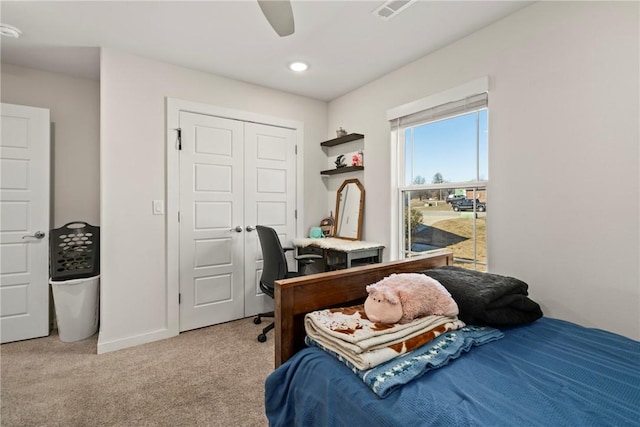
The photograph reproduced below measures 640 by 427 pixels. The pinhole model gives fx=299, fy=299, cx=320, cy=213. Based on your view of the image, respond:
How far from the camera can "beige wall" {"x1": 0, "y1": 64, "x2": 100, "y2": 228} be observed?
113 inches

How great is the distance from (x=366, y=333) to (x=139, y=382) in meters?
1.79

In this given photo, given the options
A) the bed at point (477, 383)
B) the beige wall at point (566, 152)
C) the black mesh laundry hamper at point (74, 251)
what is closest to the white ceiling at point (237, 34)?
the beige wall at point (566, 152)

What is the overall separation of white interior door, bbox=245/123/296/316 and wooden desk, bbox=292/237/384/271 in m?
0.43

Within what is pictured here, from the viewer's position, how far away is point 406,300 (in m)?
1.32

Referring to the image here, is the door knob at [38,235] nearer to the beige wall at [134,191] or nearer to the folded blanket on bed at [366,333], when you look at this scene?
the beige wall at [134,191]

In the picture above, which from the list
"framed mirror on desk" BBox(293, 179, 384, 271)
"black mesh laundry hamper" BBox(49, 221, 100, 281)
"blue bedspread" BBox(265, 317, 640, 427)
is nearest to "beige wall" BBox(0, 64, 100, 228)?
"black mesh laundry hamper" BBox(49, 221, 100, 281)

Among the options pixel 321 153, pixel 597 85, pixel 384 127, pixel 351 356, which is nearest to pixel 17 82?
pixel 321 153

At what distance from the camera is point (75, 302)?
262 centimetres

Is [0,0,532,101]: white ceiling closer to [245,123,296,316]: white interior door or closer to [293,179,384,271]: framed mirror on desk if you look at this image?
[245,123,296,316]: white interior door

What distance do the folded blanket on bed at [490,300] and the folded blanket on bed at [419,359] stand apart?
8cm

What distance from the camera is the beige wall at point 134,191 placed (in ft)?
8.14

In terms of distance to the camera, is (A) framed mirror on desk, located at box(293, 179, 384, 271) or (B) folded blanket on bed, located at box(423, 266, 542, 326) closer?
(B) folded blanket on bed, located at box(423, 266, 542, 326)

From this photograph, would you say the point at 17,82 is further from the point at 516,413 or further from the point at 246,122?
the point at 516,413

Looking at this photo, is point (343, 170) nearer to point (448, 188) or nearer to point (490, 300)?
point (448, 188)
